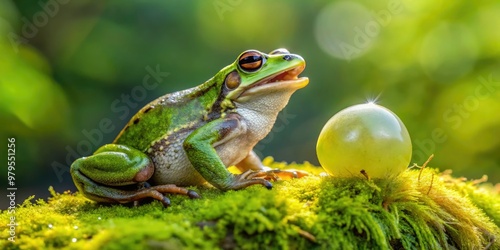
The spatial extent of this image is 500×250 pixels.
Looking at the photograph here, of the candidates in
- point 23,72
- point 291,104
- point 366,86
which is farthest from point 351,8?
point 23,72

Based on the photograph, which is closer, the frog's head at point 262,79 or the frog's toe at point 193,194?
the frog's toe at point 193,194

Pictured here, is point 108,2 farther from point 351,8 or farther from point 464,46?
point 464,46

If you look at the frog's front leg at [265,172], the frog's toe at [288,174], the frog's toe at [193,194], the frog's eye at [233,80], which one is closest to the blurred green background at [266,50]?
the frog's front leg at [265,172]

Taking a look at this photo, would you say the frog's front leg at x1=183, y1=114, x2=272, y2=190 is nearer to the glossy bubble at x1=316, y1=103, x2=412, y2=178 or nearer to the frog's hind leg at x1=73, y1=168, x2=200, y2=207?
the frog's hind leg at x1=73, y1=168, x2=200, y2=207

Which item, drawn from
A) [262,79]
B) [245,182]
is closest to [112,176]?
[245,182]

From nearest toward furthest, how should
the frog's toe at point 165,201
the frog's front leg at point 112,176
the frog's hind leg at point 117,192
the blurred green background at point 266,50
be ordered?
1. the frog's toe at point 165,201
2. the frog's hind leg at point 117,192
3. the frog's front leg at point 112,176
4. the blurred green background at point 266,50

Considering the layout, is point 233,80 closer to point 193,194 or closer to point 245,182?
point 245,182

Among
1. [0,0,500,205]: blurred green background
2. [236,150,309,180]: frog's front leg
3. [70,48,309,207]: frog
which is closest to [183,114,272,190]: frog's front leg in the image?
[70,48,309,207]: frog

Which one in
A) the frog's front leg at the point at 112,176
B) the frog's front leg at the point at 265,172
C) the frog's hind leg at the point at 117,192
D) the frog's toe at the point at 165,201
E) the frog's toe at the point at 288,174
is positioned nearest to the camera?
the frog's toe at the point at 165,201

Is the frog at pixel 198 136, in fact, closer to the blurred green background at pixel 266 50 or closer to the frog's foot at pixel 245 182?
the frog's foot at pixel 245 182
